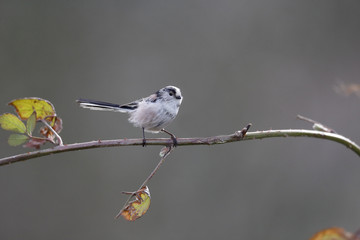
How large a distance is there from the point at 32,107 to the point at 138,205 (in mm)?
296

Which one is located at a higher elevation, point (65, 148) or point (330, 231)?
point (330, 231)

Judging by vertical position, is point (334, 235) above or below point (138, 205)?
above

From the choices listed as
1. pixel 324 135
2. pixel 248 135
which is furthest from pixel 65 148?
pixel 324 135

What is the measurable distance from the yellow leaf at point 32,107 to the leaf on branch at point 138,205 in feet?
0.86

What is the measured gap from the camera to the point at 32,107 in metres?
0.75

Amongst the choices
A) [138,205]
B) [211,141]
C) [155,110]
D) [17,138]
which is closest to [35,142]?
[17,138]

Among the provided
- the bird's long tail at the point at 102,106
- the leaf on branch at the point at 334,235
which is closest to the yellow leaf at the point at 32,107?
the bird's long tail at the point at 102,106

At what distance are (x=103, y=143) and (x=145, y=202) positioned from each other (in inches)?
5.2

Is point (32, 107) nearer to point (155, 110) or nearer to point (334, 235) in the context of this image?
point (334, 235)

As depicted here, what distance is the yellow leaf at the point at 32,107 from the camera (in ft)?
2.41

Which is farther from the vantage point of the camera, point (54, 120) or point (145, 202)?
point (54, 120)

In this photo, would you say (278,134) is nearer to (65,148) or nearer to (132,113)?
(65,148)

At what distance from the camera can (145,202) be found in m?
0.66

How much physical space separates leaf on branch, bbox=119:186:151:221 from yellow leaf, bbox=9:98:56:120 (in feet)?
0.86
